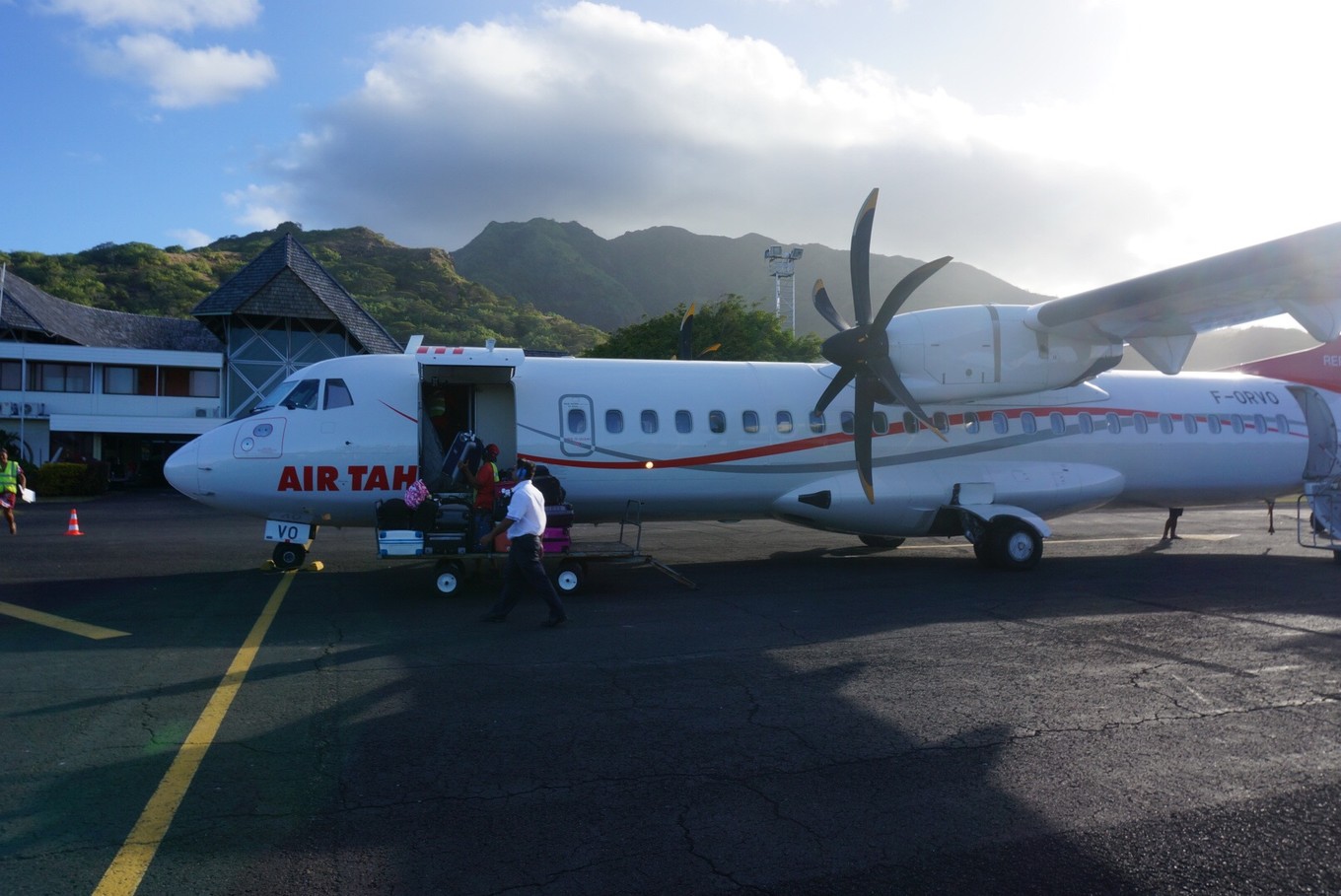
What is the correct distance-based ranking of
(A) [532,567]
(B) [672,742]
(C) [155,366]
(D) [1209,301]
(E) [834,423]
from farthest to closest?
(C) [155,366]
(E) [834,423]
(D) [1209,301]
(A) [532,567]
(B) [672,742]

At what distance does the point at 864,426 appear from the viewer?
13.5 meters

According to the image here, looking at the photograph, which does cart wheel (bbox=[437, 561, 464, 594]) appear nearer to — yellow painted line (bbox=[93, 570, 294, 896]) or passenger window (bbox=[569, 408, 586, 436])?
passenger window (bbox=[569, 408, 586, 436])

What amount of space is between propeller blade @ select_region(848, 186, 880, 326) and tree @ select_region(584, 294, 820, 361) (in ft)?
78.6

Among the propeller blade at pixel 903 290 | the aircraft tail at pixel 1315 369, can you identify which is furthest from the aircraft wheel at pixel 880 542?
the aircraft tail at pixel 1315 369

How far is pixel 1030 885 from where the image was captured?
4043mm

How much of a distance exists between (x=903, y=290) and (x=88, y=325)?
1879 inches

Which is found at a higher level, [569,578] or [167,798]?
[569,578]

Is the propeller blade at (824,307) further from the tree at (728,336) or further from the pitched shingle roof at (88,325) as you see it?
the pitched shingle roof at (88,325)

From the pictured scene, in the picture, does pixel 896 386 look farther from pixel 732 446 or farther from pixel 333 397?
pixel 333 397

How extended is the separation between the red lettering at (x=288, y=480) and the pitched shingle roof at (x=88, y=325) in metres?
38.4

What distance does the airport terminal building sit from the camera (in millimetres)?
41312

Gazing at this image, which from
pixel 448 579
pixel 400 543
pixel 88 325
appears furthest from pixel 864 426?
pixel 88 325

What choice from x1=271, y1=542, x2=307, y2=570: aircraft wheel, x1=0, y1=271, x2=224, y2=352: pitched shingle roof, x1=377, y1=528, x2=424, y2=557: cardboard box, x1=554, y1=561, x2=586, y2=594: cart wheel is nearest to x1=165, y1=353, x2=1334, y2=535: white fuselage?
x1=271, y1=542, x2=307, y2=570: aircraft wheel

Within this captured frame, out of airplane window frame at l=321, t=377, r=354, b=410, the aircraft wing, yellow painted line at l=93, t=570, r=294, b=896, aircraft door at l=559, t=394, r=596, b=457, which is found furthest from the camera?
aircraft door at l=559, t=394, r=596, b=457
